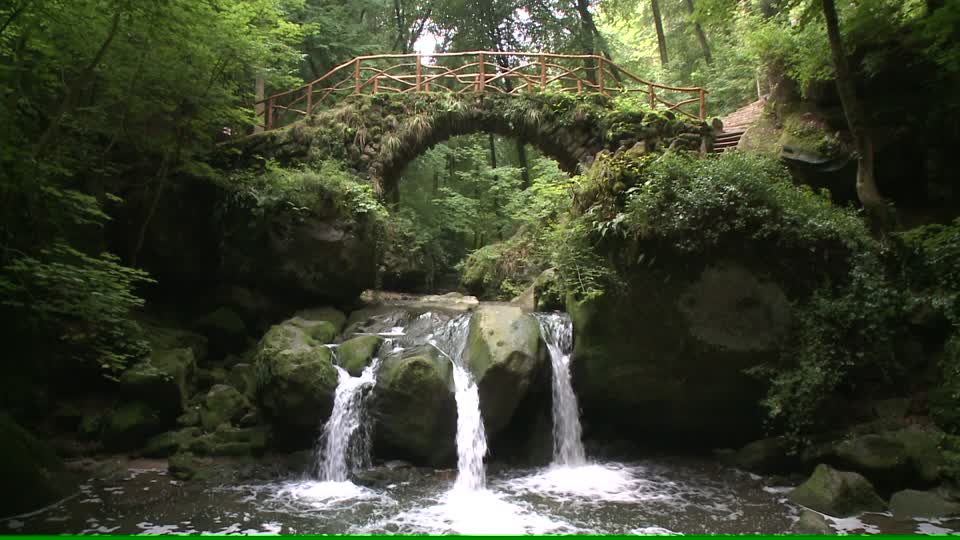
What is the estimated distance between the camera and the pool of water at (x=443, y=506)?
19.5 ft

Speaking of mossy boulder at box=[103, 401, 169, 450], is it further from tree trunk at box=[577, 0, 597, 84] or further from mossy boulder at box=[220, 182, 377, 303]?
tree trunk at box=[577, 0, 597, 84]

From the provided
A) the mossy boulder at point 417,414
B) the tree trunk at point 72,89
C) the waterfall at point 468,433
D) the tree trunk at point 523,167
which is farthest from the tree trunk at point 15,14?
the tree trunk at point 523,167

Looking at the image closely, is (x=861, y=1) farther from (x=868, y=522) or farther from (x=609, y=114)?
(x=868, y=522)

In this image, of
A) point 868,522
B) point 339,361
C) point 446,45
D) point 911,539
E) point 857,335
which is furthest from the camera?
point 446,45

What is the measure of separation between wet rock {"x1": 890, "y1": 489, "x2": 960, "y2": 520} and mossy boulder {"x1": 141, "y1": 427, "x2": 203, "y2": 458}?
9113mm

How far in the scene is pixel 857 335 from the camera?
25.1 ft

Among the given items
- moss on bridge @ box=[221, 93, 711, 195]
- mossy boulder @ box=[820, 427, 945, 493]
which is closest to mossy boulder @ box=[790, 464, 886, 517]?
mossy boulder @ box=[820, 427, 945, 493]

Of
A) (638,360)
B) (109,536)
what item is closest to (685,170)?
(638,360)

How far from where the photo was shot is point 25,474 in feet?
20.4

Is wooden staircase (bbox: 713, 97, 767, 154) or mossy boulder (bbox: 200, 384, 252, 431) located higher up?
wooden staircase (bbox: 713, 97, 767, 154)

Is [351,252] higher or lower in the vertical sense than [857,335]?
higher

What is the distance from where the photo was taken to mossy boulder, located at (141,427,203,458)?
8.30m

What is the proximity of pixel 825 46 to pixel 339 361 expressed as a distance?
972 cm

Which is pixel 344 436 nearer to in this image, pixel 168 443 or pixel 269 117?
pixel 168 443
